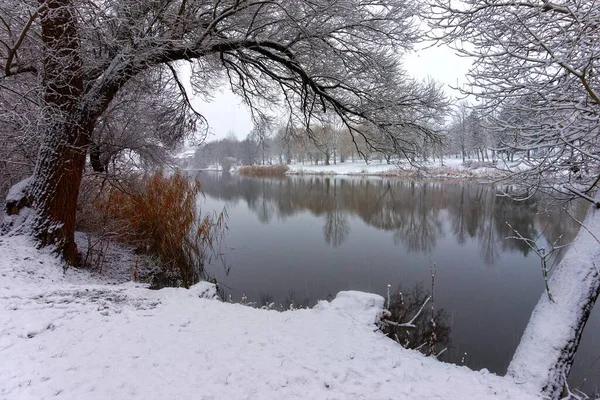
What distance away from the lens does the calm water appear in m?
5.57

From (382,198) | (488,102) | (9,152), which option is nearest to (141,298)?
(9,152)

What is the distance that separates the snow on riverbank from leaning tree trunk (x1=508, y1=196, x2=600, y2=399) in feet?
0.98

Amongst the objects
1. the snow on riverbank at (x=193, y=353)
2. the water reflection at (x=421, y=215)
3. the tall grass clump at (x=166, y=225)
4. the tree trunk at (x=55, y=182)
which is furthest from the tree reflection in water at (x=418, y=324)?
the tree trunk at (x=55, y=182)

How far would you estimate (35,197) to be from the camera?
5.08 metres

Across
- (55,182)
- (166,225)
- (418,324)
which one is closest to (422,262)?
(418,324)

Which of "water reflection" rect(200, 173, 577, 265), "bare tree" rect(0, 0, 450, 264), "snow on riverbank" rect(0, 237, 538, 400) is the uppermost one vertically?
"bare tree" rect(0, 0, 450, 264)

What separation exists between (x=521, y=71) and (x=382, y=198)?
17.0 m

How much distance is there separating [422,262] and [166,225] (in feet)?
22.3

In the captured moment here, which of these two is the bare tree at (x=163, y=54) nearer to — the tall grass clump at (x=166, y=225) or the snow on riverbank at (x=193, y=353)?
the snow on riverbank at (x=193, y=353)

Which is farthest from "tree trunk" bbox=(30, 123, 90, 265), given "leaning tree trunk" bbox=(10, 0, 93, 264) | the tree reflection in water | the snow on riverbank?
the tree reflection in water

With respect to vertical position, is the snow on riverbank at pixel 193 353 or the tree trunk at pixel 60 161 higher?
the tree trunk at pixel 60 161

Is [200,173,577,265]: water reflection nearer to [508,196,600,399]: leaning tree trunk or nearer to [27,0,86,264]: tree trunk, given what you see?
[508,196,600,399]: leaning tree trunk

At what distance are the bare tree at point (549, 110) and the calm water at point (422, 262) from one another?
177 cm

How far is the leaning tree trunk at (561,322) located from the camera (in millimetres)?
3033
